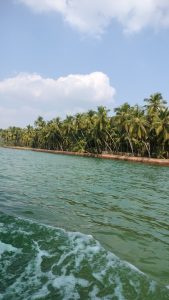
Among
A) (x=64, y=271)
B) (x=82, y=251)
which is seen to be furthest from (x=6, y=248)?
(x=82, y=251)

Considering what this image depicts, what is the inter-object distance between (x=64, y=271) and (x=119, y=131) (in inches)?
3057

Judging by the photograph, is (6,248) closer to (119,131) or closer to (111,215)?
(111,215)

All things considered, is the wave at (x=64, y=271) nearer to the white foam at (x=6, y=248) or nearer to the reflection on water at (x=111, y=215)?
the white foam at (x=6, y=248)

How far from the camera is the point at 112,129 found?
87.8m

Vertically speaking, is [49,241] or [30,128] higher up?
[30,128]

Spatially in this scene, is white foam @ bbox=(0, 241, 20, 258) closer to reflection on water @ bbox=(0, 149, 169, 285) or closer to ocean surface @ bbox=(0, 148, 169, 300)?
ocean surface @ bbox=(0, 148, 169, 300)

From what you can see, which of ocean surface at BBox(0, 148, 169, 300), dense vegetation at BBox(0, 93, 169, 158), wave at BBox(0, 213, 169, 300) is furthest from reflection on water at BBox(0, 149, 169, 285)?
dense vegetation at BBox(0, 93, 169, 158)

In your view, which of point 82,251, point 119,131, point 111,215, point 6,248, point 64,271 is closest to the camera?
point 64,271

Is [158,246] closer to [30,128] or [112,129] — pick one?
[112,129]

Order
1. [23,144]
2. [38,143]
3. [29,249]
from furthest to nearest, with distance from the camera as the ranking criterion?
[23,144]
[38,143]
[29,249]

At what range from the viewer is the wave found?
582cm

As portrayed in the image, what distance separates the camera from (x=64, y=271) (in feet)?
22.1

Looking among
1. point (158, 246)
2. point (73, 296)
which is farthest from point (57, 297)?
point (158, 246)

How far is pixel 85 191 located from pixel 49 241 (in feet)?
34.7
